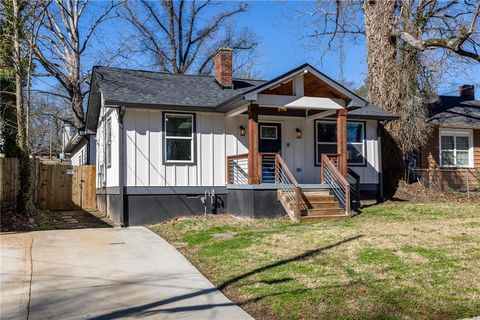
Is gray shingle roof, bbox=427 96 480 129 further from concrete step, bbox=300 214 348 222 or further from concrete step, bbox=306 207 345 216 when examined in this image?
concrete step, bbox=300 214 348 222

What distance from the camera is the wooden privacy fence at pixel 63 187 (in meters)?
17.1

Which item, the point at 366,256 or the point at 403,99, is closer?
the point at 366,256

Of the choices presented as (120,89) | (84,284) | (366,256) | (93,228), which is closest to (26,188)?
(93,228)

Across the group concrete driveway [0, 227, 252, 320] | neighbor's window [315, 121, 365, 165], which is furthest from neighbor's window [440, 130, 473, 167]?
concrete driveway [0, 227, 252, 320]

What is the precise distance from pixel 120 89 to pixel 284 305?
9230 millimetres

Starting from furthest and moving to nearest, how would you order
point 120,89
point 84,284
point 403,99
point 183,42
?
1. point 183,42
2. point 403,99
3. point 120,89
4. point 84,284

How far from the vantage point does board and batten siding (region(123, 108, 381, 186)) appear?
498 inches

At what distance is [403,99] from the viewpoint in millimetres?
17047

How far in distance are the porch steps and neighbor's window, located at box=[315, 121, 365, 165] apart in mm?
2645

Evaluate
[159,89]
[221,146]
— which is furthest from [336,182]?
[159,89]

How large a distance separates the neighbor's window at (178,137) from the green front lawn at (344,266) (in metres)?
2.66

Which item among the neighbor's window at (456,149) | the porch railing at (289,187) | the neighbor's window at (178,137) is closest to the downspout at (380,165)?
the porch railing at (289,187)

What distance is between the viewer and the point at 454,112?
2019cm

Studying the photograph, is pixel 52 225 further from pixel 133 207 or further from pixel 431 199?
pixel 431 199
